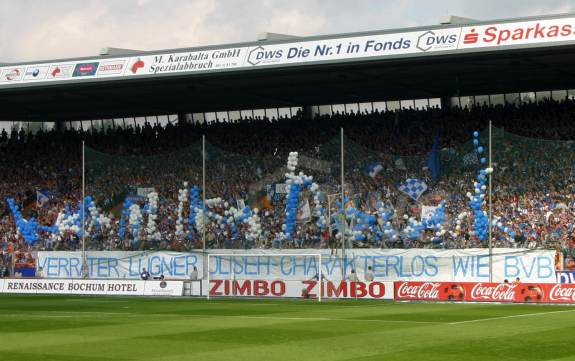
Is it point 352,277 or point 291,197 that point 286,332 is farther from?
point 291,197

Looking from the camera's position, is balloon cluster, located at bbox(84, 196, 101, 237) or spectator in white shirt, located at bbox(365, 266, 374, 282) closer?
spectator in white shirt, located at bbox(365, 266, 374, 282)

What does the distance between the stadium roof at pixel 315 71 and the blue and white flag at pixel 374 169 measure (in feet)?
14.7

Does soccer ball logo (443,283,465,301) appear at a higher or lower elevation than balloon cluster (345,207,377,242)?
lower

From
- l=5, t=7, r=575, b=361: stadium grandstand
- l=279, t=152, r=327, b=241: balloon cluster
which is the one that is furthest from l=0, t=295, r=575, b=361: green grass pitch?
l=279, t=152, r=327, b=241: balloon cluster

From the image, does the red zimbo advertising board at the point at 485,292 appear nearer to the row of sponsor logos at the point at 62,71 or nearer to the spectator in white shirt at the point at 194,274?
the spectator in white shirt at the point at 194,274

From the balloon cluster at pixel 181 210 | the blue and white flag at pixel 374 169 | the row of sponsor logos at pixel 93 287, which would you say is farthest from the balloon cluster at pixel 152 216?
the blue and white flag at pixel 374 169

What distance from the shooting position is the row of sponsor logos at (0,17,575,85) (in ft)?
146

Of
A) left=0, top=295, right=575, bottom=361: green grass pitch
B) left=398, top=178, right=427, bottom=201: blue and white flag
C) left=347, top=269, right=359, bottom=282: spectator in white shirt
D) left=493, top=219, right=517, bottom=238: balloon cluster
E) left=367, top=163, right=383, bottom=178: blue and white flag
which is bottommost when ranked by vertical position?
left=0, top=295, right=575, bottom=361: green grass pitch

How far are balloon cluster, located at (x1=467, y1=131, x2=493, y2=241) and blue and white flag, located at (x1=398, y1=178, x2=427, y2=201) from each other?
2.49 metres

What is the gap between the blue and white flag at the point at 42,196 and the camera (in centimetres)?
5916

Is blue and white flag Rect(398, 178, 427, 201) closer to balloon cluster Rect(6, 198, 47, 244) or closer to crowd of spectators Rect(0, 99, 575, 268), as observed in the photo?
crowd of spectators Rect(0, 99, 575, 268)

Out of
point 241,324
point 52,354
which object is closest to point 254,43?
point 241,324

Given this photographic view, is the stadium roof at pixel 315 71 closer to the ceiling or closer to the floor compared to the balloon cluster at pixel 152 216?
closer to the ceiling

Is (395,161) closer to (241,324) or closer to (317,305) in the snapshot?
(317,305)
